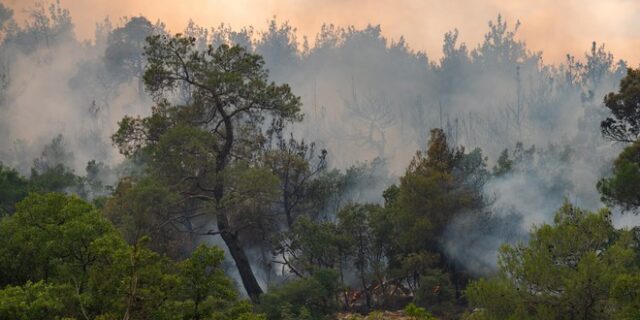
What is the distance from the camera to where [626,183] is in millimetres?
19266

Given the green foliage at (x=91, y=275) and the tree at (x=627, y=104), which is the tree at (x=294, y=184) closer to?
the tree at (x=627, y=104)

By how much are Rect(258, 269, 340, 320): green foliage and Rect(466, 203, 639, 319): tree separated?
739cm

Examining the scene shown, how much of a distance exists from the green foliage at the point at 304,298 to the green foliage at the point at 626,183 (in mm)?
9229

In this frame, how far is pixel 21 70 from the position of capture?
106m

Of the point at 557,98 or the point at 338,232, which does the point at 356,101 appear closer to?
the point at 557,98

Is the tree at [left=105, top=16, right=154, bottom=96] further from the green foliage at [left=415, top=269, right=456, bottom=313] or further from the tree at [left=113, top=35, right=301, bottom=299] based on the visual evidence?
the green foliage at [left=415, top=269, right=456, bottom=313]

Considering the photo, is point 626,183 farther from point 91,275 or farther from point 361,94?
point 361,94

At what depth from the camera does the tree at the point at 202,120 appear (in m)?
22.3

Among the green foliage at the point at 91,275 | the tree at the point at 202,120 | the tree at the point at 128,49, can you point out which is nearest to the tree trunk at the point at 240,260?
the tree at the point at 202,120

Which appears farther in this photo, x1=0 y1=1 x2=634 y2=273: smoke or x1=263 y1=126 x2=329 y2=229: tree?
x1=0 y1=1 x2=634 y2=273: smoke

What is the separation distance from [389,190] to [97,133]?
70813 mm

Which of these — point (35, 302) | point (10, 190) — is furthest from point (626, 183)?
point (10, 190)

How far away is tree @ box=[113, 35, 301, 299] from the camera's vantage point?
22297mm

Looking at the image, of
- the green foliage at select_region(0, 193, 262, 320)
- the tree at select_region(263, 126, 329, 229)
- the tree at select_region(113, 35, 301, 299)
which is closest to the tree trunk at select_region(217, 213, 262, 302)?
the tree at select_region(113, 35, 301, 299)
